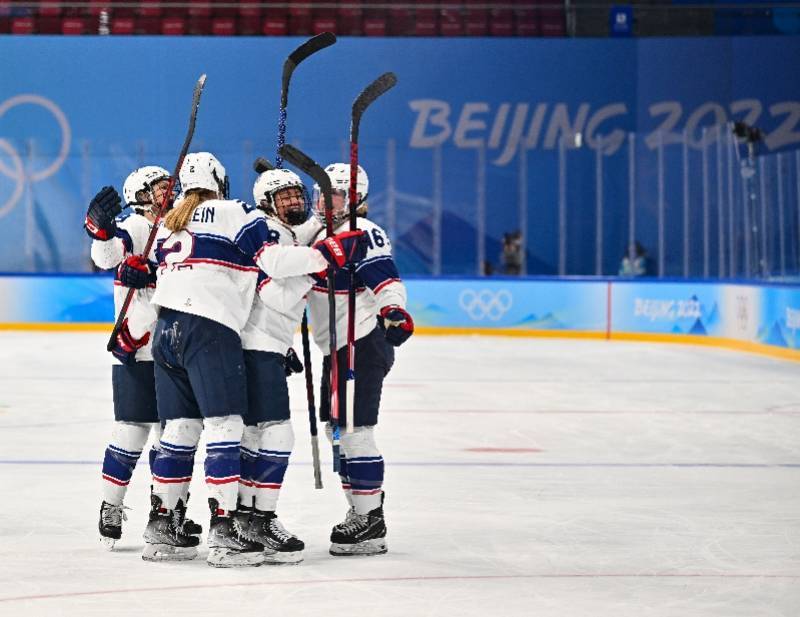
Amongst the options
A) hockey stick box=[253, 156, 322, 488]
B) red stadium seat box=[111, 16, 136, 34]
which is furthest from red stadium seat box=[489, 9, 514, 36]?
hockey stick box=[253, 156, 322, 488]

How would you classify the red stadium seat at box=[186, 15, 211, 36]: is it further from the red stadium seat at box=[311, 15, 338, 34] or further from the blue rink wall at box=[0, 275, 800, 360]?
the blue rink wall at box=[0, 275, 800, 360]

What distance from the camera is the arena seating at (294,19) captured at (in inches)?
765

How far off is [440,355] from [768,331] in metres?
3.17

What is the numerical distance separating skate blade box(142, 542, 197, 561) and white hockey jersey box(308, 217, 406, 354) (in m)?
0.82

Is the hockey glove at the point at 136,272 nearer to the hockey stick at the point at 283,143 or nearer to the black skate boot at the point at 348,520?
the hockey stick at the point at 283,143

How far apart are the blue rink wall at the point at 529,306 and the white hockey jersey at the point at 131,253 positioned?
10569 mm

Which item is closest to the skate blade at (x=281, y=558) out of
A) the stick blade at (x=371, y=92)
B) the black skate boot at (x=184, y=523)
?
the black skate boot at (x=184, y=523)

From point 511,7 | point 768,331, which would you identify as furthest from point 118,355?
point 511,7

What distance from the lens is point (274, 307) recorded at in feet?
15.5

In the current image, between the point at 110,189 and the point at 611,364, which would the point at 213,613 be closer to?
the point at 110,189

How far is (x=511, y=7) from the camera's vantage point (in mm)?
18781

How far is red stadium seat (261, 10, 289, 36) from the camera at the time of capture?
19578mm

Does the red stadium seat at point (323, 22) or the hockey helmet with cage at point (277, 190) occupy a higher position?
the red stadium seat at point (323, 22)

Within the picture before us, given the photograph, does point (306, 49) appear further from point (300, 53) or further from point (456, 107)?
point (456, 107)
